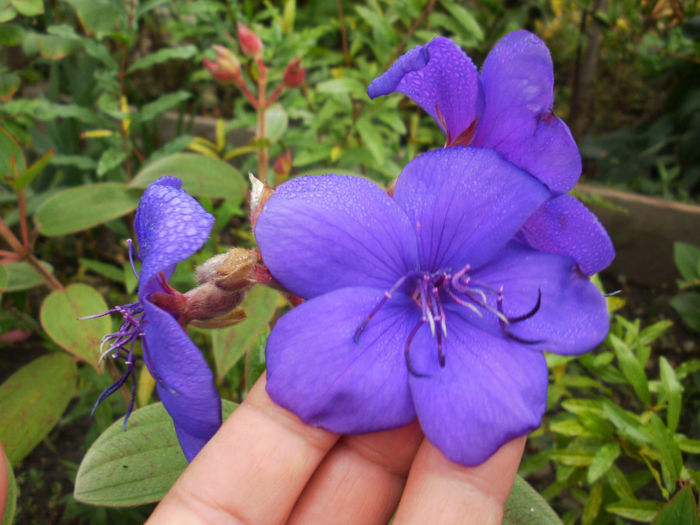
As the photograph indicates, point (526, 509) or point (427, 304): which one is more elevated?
point (427, 304)

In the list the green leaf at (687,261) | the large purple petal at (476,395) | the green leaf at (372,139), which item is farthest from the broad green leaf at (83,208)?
the green leaf at (687,261)

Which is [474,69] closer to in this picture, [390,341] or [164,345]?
[390,341]

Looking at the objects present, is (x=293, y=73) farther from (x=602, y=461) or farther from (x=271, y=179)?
(x=602, y=461)

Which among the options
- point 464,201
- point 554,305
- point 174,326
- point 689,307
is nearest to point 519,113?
point 464,201

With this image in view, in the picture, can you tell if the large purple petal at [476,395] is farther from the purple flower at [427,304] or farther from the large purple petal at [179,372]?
the large purple petal at [179,372]

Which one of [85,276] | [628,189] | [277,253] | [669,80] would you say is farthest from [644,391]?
[669,80]
